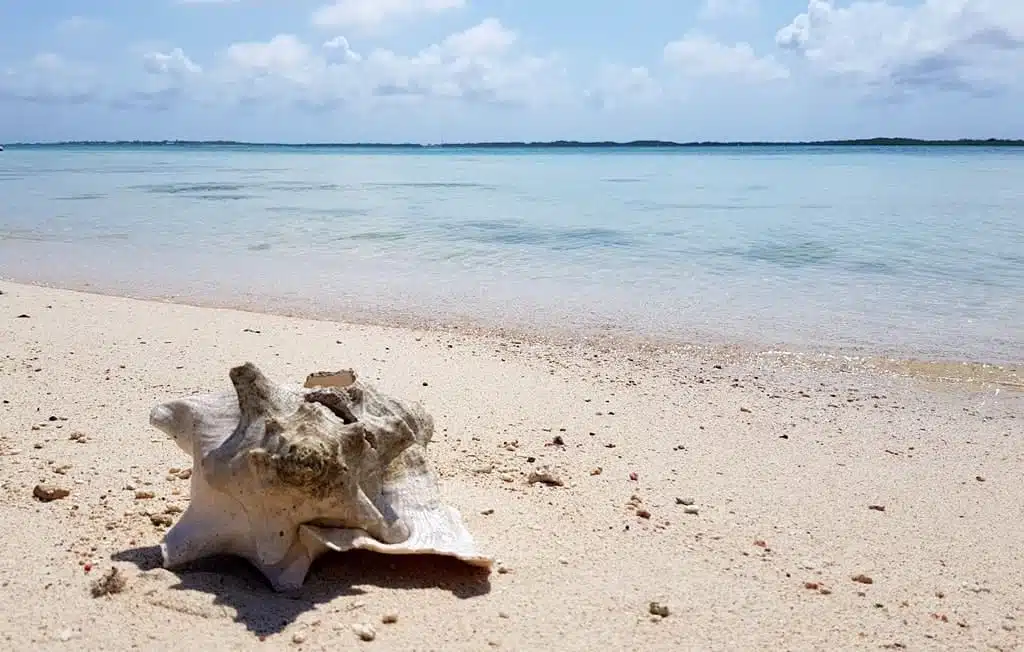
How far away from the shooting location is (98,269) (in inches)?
518

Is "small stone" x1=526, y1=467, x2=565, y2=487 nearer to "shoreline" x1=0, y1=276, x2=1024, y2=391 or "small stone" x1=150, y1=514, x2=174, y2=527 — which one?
"small stone" x1=150, y1=514, x2=174, y2=527

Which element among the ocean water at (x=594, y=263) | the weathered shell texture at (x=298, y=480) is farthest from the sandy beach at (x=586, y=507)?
the ocean water at (x=594, y=263)

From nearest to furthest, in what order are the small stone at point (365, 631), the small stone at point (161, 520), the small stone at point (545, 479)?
the small stone at point (365, 631)
the small stone at point (161, 520)
the small stone at point (545, 479)

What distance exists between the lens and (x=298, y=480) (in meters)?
3.04

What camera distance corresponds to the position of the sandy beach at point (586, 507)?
10.1 ft

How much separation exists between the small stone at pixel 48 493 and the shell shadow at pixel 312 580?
0.73 metres

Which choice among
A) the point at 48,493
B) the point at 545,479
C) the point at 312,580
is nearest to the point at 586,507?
the point at 545,479

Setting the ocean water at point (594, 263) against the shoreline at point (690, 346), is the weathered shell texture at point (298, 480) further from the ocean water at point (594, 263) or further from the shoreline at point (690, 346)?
the ocean water at point (594, 263)

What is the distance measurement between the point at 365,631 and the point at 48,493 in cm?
188

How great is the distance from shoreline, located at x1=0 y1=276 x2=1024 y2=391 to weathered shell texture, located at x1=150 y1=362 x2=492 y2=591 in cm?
489

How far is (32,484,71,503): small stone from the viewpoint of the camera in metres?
3.92

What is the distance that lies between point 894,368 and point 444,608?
5688mm

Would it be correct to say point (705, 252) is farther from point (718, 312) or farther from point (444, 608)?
point (444, 608)

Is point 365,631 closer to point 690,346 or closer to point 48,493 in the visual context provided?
point 48,493
